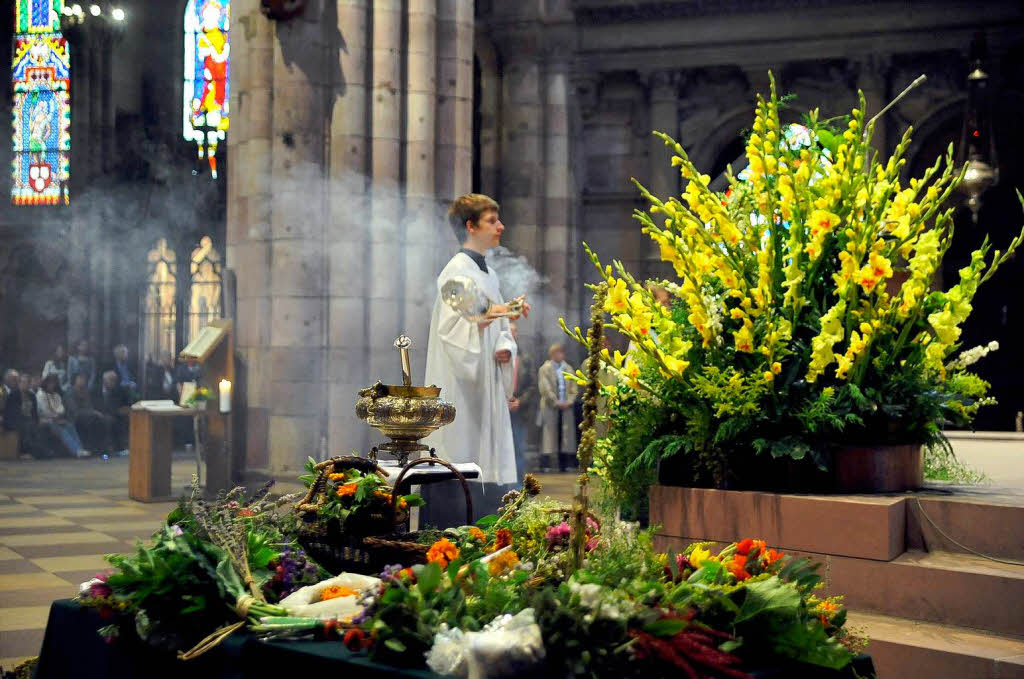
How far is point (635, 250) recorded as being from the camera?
68.6 ft

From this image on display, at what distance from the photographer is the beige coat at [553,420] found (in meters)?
17.6

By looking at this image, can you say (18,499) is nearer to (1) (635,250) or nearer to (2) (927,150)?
(1) (635,250)

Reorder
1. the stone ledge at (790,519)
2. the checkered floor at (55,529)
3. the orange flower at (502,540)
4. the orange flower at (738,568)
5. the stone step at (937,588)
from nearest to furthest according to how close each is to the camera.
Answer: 1. the orange flower at (738,568)
2. the orange flower at (502,540)
3. the stone step at (937,588)
4. the stone ledge at (790,519)
5. the checkered floor at (55,529)

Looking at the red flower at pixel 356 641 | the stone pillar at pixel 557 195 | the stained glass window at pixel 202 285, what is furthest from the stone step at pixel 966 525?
the stained glass window at pixel 202 285

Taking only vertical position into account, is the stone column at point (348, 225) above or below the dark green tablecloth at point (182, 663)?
above

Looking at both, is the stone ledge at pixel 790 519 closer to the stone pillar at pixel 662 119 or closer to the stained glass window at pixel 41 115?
the stone pillar at pixel 662 119

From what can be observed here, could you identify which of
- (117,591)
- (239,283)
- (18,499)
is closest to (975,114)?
(239,283)

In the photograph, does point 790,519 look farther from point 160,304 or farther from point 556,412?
point 160,304

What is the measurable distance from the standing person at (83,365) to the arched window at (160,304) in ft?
4.97

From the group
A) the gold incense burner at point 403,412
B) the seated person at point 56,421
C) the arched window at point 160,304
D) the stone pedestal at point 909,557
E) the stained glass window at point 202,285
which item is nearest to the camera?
the stone pedestal at point 909,557

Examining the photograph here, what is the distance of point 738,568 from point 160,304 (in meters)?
23.6

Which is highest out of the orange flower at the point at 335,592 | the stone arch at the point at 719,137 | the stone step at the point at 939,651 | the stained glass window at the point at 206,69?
the stained glass window at the point at 206,69

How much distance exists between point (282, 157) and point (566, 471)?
7.37m

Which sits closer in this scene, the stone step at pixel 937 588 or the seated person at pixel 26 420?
the stone step at pixel 937 588
